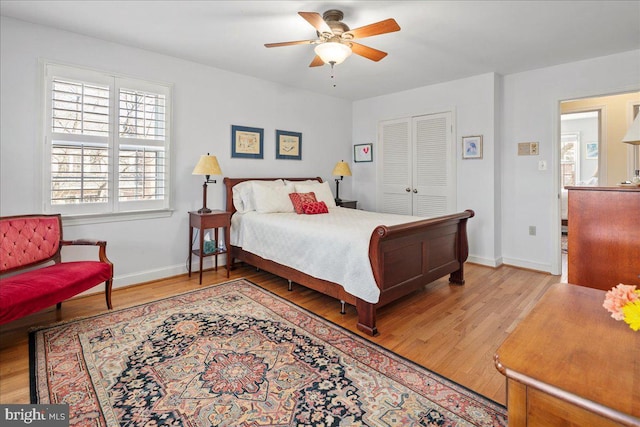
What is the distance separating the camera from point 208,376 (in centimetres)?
195

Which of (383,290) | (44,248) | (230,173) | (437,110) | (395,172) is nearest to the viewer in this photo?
(383,290)

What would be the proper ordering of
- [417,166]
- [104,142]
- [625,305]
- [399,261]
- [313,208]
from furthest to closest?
[417,166] → [313,208] → [104,142] → [399,261] → [625,305]

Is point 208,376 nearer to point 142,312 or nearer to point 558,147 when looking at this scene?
point 142,312

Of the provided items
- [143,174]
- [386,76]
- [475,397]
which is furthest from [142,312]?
[386,76]

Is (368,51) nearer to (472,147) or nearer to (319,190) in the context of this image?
(319,190)

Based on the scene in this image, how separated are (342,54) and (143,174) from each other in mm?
2468

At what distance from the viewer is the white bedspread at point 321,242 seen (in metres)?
2.53

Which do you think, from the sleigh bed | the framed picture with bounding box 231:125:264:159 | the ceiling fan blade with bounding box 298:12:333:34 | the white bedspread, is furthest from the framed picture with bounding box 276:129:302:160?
the ceiling fan blade with bounding box 298:12:333:34

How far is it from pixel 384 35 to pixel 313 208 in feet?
6.53

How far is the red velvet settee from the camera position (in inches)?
85.0

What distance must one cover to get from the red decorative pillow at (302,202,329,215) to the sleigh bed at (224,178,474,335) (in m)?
0.24

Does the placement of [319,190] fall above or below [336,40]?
below

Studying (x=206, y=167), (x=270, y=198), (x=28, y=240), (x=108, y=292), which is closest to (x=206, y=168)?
(x=206, y=167)

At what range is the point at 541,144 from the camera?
4.07 metres
